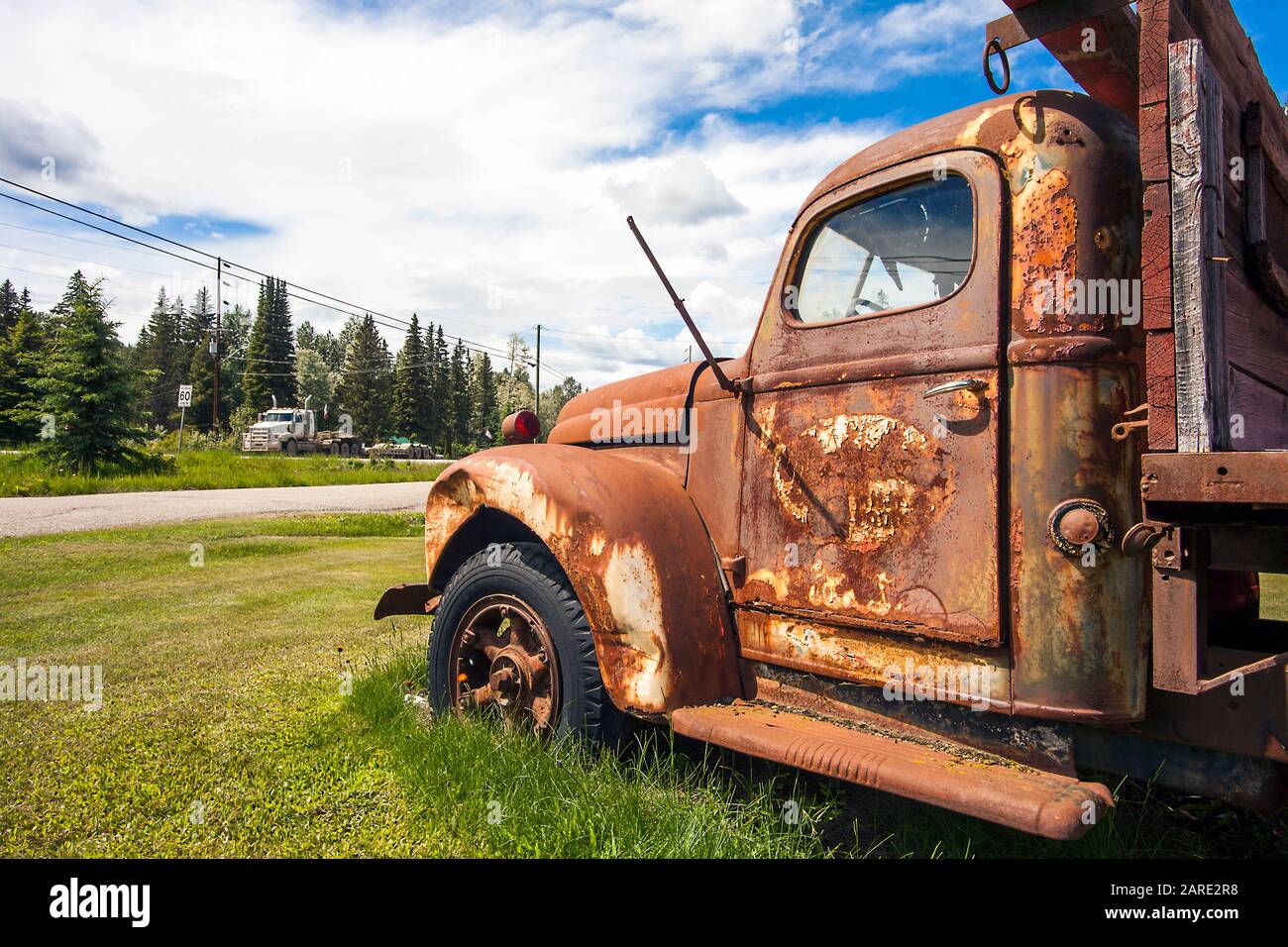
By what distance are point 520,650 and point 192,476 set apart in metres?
17.3

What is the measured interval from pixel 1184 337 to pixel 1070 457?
0.37 meters

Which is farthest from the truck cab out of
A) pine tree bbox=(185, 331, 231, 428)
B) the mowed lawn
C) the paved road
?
the mowed lawn

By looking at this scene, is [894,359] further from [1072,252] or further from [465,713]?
[465,713]

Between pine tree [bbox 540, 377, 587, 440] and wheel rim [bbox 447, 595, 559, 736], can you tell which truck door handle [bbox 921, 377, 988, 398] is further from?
pine tree [bbox 540, 377, 587, 440]

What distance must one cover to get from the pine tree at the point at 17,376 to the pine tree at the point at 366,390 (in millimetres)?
21159

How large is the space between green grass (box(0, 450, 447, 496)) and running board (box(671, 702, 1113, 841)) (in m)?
16.0

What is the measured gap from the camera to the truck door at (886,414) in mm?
2162

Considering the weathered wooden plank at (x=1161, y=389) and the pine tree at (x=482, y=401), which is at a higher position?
the pine tree at (x=482, y=401)

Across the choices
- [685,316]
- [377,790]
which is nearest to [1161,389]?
[685,316]

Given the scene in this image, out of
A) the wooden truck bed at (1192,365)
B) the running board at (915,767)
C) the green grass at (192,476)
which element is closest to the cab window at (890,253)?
the wooden truck bed at (1192,365)

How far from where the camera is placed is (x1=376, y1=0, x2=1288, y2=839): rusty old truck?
6.15ft

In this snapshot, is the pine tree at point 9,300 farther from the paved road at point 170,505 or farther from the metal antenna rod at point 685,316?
the metal antenna rod at point 685,316

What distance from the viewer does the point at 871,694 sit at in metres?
2.40
